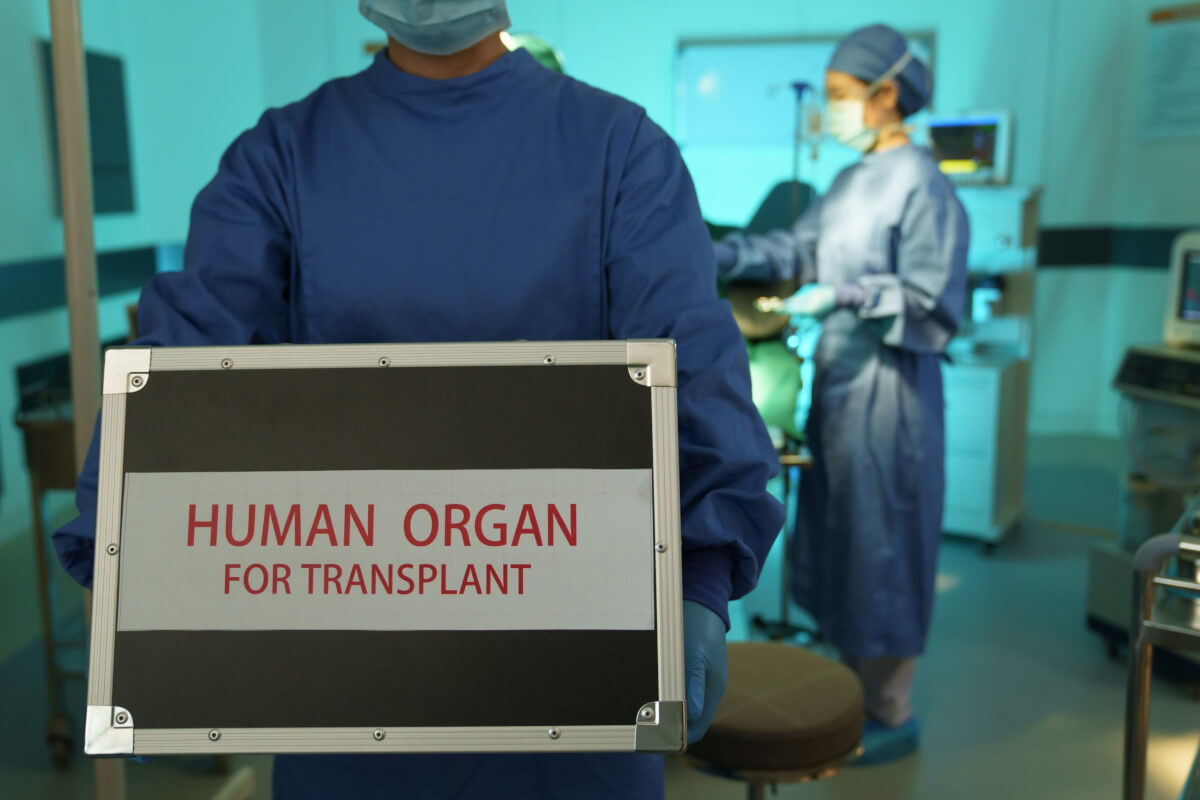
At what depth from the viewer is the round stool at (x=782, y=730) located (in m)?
1.43

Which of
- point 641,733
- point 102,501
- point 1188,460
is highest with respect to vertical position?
point 102,501

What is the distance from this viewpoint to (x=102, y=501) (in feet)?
2.54

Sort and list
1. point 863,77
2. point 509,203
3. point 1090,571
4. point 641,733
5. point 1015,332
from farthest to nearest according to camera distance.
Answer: point 1015,332, point 1090,571, point 863,77, point 509,203, point 641,733

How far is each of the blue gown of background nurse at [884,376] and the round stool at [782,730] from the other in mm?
901

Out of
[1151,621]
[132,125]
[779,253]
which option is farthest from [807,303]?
[132,125]

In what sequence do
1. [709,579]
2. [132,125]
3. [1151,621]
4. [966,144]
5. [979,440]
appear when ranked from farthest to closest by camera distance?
1. [966,144]
2. [979,440]
3. [132,125]
4. [1151,621]
5. [709,579]

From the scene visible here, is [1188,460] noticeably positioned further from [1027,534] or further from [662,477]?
[662,477]

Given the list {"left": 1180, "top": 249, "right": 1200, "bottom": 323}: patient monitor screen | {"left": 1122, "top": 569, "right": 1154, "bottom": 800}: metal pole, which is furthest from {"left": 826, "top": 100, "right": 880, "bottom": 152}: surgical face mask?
{"left": 1122, "top": 569, "right": 1154, "bottom": 800}: metal pole

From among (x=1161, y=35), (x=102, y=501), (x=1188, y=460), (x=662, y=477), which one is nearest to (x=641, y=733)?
(x=662, y=477)

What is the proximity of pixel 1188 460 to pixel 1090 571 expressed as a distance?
43 cm

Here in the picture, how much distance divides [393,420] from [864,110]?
6.71ft

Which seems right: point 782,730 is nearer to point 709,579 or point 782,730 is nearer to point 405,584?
point 709,579

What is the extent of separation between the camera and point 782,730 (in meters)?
1.44

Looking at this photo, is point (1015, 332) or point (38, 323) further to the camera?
point (1015, 332)
